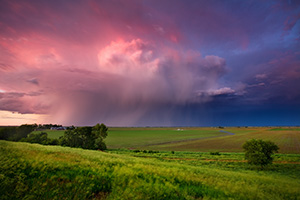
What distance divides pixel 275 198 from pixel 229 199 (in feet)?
15.9

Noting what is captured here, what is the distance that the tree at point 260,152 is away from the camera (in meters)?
32.5

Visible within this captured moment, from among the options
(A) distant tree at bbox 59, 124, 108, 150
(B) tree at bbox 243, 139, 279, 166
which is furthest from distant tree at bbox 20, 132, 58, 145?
(B) tree at bbox 243, 139, 279, 166

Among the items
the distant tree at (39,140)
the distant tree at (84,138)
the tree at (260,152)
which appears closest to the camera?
the tree at (260,152)

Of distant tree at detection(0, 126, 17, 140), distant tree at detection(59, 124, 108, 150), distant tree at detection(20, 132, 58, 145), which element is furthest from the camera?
distant tree at detection(0, 126, 17, 140)

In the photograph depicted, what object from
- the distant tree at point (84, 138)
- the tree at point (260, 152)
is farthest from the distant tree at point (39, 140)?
the tree at point (260, 152)

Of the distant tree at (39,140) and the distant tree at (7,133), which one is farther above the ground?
the distant tree at (7,133)

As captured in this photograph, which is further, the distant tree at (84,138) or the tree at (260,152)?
the distant tree at (84,138)

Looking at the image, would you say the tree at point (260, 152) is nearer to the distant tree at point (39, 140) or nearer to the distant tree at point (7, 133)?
→ the distant tree at point (39, 140)

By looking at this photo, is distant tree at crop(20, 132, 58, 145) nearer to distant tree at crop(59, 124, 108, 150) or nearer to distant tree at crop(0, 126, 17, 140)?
distant tree at crop(59, 124, 108, 150)

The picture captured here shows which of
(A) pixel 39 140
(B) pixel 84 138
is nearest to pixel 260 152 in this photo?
(B) pixel 84 138

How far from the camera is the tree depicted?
32.5m

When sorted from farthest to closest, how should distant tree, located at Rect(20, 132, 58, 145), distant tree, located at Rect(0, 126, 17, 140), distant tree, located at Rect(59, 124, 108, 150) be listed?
distant tree, located at Rect(0, 126, 17, 140), distant tree, located at Rect(20, 132, 58, 145), distant tree, located at Rect(59, 124, 108, 150)

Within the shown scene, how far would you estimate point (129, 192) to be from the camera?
7.53m

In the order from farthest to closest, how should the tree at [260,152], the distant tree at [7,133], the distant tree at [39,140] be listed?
1. the distant tree at [7,133]
2. the distant tree at [39,140]
3. the tree at [260,152]
